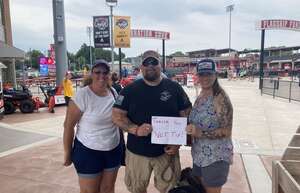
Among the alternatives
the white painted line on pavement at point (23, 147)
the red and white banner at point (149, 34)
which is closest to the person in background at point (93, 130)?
the white painted line on pavement at point (23, 147)

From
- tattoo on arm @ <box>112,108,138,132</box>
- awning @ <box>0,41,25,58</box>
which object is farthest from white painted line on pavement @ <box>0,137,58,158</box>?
awning @ <box>0,41,25,58</box>

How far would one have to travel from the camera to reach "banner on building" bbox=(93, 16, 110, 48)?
61.3 ft

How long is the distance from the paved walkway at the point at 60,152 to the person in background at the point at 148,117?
Result: 6.24ft

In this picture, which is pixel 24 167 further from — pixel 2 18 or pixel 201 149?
pixel 2 18

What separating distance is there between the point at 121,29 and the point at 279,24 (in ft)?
42.6

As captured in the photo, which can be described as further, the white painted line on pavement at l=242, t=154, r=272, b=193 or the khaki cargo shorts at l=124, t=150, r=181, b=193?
the white painted line on pavement at l=242, t=154, r=272, b=193

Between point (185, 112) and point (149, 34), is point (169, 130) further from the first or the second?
point (149, 34)

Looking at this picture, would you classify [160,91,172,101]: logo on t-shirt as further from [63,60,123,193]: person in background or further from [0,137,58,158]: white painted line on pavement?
[0,137,58,158]: white painted line on pavement

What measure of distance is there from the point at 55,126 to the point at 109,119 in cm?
817

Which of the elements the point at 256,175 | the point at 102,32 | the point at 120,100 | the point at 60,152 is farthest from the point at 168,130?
the point at 102,32

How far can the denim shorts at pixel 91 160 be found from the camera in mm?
3389

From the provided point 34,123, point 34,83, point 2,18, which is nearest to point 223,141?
point 34,123

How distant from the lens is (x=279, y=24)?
27578mm

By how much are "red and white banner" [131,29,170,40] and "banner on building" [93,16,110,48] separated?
18875mm
